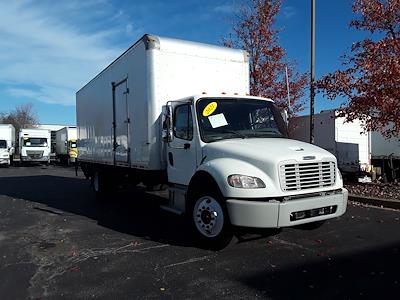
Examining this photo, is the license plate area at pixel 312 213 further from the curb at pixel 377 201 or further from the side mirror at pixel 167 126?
the curb at pixel 377 201

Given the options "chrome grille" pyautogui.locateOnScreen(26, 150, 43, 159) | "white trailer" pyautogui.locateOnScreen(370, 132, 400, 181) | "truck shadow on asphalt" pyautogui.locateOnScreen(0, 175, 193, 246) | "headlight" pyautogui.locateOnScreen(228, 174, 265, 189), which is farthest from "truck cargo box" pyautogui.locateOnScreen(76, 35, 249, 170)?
"chrome grille" pyautogui.locateOnScreen(26, 150, 43, 159)

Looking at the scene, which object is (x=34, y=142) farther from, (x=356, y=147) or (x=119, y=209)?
(x=356, y=147)

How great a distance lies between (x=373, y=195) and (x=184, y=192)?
238 inches

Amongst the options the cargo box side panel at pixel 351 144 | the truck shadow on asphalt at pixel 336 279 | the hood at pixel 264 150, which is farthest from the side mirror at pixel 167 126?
the cargo box side panel at pixel 351 144

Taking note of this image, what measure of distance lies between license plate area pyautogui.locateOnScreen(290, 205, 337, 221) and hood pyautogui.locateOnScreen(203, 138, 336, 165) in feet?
2.43

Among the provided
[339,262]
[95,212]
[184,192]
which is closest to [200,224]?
[184,192]

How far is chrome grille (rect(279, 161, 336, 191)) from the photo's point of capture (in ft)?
20.8

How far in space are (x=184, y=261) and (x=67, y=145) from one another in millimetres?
33691

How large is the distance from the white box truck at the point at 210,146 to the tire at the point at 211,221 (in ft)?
0.05

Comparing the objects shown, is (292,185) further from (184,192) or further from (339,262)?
(184,192)

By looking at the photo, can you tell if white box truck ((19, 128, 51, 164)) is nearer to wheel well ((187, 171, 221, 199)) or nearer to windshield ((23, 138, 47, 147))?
windshield ((23, 138, 47, 147))

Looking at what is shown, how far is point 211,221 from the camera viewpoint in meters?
6.79

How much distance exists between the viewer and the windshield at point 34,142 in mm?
38278

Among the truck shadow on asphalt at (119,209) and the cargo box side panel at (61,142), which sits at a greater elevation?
the cargo box side panel at (61,142)
